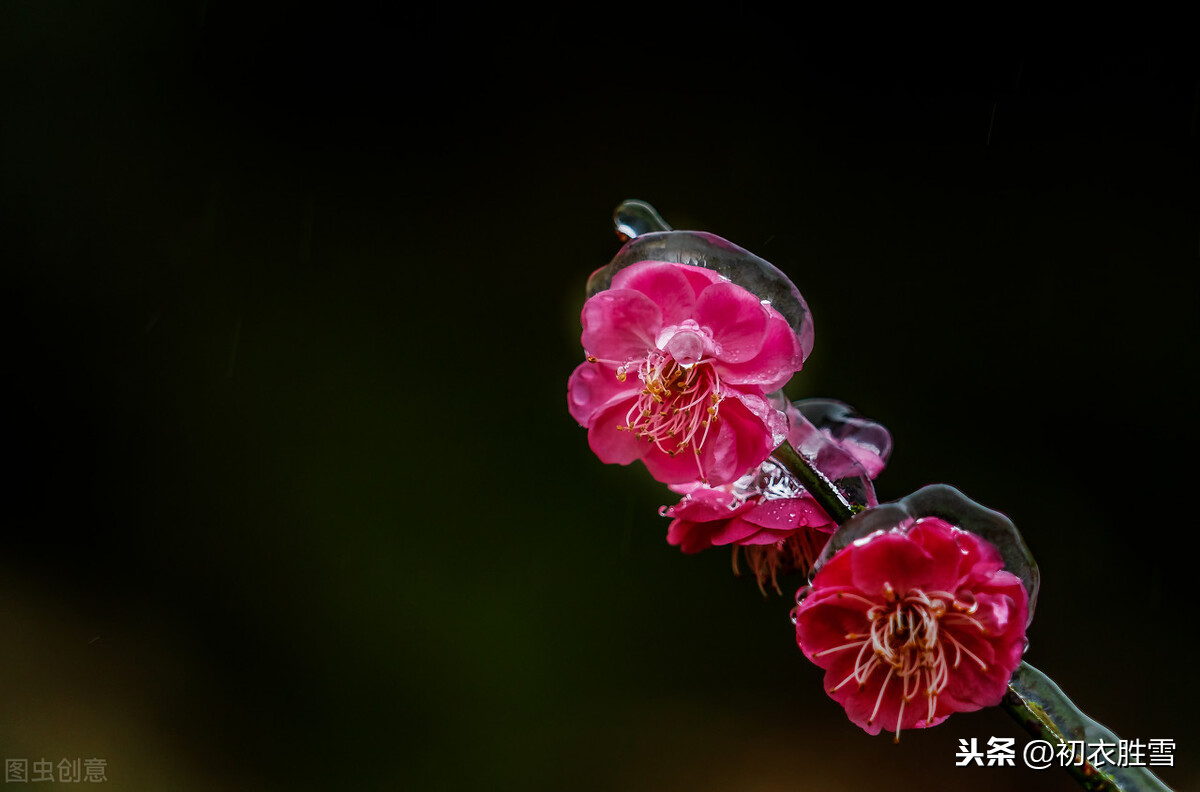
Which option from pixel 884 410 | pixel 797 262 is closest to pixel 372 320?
pixel 797 262

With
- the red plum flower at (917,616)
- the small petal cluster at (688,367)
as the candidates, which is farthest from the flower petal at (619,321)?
the red plum flower at (917,616)

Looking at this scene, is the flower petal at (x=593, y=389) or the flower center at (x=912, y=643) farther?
the flower petal at (x=593, y=389)

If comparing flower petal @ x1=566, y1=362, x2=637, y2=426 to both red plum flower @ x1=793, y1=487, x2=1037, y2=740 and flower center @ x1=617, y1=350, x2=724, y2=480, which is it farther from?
red plum flower @ x1=793, y1=487, x2=1037, y2=740

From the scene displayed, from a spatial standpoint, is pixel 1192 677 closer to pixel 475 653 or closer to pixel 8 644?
pixel 475 653

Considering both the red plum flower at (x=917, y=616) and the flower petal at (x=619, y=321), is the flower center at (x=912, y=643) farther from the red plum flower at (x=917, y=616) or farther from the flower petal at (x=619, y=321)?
the flower petal at (x=619, y=321)

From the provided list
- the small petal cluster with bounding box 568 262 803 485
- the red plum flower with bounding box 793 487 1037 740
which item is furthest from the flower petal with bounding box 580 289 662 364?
the red plum flower with bounding box 793 487 1037 740

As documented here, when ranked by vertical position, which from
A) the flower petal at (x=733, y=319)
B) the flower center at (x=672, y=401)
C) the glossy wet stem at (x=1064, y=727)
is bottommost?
the glossy wet stem at (x=1064, y=727)
